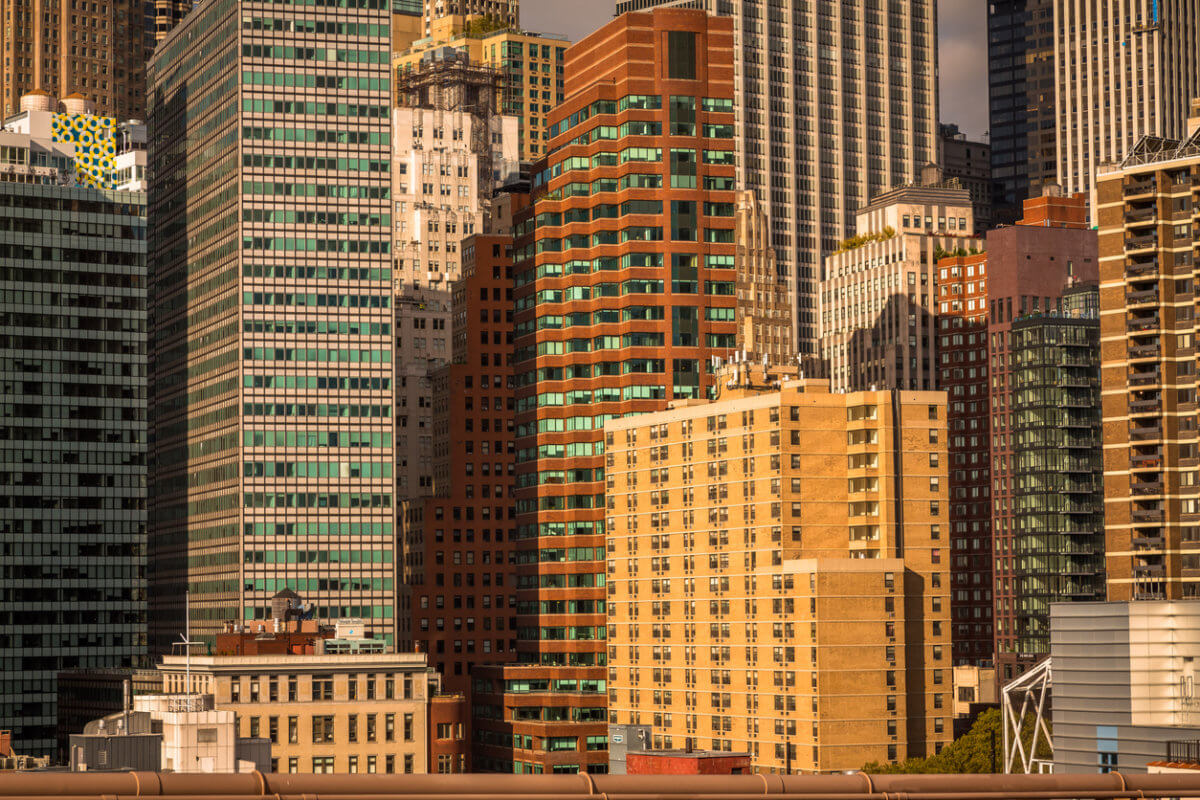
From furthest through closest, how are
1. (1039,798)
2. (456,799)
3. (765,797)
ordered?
(1039,798) < (765,797) < (456,799)

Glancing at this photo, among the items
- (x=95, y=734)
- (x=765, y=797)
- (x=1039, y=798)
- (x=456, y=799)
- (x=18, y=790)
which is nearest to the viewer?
(x=18, y=790)

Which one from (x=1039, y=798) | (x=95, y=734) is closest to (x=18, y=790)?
(x=1039, y=798)

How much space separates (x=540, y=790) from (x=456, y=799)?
1.16 m

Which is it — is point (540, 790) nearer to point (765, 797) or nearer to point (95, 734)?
point (765, 797)

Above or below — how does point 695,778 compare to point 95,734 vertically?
above

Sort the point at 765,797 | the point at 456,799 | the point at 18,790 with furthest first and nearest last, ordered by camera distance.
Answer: the point at 765,797 < the point at 456,799 < the point at 18,790

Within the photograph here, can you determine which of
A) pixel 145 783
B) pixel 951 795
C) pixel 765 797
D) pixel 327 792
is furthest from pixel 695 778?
pixel 145 783

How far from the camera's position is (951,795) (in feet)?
85.6

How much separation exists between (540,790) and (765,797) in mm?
3025

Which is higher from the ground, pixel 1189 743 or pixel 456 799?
pixel 456 799

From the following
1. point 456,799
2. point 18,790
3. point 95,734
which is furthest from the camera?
point 95,734

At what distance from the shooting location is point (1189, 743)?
194 m

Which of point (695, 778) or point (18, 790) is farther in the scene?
point (695, 778)

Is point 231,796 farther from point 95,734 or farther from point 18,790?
point 95,734
